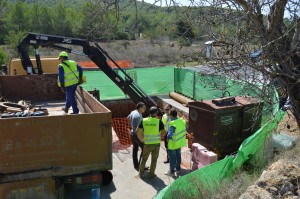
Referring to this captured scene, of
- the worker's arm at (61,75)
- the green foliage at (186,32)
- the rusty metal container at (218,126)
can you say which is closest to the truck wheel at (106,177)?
the worker's arm at (61,75)

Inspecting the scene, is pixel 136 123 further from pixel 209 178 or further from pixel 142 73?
pixel 142 73

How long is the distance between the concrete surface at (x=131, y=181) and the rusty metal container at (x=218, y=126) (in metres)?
0.76

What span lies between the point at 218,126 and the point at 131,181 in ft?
8.16

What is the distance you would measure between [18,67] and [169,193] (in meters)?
8.79

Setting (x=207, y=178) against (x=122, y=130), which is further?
(x=122, y=130)

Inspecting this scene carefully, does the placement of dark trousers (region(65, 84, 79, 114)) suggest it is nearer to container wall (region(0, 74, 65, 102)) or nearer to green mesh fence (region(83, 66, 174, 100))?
container wall (region(0, 74, 65, 102))

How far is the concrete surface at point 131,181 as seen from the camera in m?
6.24

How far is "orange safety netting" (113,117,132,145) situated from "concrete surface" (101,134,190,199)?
1.58 m

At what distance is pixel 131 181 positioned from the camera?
6797 mm

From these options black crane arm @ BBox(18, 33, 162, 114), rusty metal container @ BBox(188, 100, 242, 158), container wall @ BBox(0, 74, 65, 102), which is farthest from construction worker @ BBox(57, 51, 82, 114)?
rusty metal container @ BBox(188, 100, 242, 158)

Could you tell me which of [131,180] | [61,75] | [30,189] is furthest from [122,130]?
[30,189]

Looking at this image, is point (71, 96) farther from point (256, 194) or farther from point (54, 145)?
point (256, 194)

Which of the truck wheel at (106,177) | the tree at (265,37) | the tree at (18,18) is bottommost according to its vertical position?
the truck wheel at (106,177)

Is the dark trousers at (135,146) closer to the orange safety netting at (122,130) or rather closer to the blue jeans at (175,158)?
the blue jeans at (175,158)
